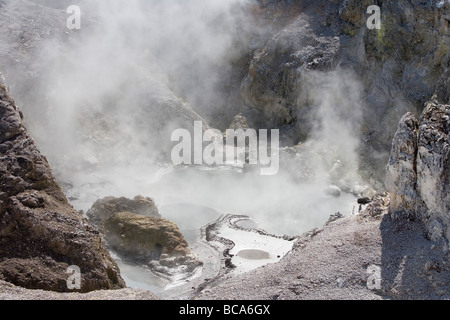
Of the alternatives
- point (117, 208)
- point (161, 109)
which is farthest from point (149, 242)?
point (161, 109)

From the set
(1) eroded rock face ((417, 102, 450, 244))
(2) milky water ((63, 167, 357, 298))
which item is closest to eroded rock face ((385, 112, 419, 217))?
(1) eroded rock face ((417, 102, 450, 244))

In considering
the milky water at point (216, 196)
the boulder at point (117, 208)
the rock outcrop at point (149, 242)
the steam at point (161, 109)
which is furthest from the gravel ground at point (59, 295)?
the steam at point (161, 109)

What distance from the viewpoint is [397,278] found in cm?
1096

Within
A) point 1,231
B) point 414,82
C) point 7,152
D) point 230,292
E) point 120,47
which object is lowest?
point 230,292

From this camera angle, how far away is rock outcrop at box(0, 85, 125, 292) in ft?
37.3

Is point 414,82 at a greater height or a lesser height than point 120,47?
lesser

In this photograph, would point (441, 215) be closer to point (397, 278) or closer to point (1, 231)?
point (397, 278)

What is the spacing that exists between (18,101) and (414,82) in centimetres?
2041

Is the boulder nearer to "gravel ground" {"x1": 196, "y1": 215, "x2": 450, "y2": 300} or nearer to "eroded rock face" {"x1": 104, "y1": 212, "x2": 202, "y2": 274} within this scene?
"eroded rock face" {"x1": 104, "y1": 212, "x2": 202, "y2": 274}

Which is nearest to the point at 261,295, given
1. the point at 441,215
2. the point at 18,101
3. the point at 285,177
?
the point at 441,215

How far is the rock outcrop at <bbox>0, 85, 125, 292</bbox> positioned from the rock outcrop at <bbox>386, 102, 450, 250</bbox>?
7.48 meters

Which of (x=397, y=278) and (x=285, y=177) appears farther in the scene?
(x=285, y=177)

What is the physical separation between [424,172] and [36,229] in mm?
9131
